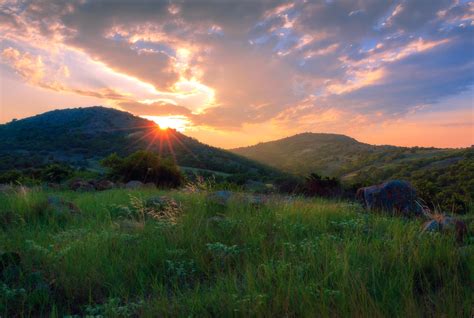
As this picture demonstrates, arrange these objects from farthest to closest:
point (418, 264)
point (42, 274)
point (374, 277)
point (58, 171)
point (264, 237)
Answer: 1. point (58, 171)
2. point (264, 237)
3. point (42, 274)
4. point (418, 264)
5. point (374, 277)

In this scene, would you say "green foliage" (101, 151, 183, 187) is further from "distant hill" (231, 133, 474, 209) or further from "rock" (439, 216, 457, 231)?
"rock" (439, 216, 457, 231)

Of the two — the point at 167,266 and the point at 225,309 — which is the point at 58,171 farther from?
the point at 225,309

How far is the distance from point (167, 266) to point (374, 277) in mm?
2355

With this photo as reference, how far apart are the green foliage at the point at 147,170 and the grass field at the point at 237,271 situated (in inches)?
463

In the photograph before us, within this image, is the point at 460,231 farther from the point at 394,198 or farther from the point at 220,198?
the point at 220,198

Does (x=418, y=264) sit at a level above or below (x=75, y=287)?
above

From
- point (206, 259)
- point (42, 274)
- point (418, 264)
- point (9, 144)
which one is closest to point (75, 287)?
point (42, 274)

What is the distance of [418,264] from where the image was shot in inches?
154

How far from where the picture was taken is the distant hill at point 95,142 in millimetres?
53094

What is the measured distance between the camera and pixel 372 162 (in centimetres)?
6356

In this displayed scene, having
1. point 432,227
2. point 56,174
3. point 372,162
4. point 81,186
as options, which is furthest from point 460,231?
point 372,162

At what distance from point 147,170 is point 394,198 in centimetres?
1283

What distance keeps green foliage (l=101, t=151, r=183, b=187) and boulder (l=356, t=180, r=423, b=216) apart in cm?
1094

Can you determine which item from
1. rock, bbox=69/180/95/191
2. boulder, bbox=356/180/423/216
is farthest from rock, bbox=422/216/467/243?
rock, bbox=69/180/95/191
